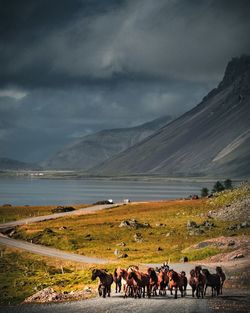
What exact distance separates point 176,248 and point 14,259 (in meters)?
25.4

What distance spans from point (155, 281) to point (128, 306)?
5.58 meters

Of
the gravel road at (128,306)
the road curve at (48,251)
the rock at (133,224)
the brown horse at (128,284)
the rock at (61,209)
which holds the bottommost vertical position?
the gravel road at (128,306)

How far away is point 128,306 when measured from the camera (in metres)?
37.0

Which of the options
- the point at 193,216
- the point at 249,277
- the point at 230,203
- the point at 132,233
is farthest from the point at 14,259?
the point at 230,203

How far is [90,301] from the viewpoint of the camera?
40.3 metres

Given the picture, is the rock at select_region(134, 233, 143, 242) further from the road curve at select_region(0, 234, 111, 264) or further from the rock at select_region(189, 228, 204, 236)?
the road curve at select_region(0, 234, 111, 264)

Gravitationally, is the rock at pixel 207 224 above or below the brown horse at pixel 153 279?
above

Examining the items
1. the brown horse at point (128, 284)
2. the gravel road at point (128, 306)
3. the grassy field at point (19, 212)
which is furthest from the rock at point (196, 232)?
the gravel road at point (128, 306)

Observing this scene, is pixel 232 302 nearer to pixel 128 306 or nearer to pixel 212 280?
pixel 212 280

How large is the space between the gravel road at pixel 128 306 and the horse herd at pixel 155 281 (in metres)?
0.90

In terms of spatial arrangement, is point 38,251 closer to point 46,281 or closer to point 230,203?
point 46,281

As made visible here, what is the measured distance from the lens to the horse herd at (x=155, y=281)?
40.5 meters

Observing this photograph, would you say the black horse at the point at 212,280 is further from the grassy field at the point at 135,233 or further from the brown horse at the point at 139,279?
→ the grassy field at the point at 135,233

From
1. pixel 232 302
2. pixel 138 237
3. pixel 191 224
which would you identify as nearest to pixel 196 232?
pixel 191 224
